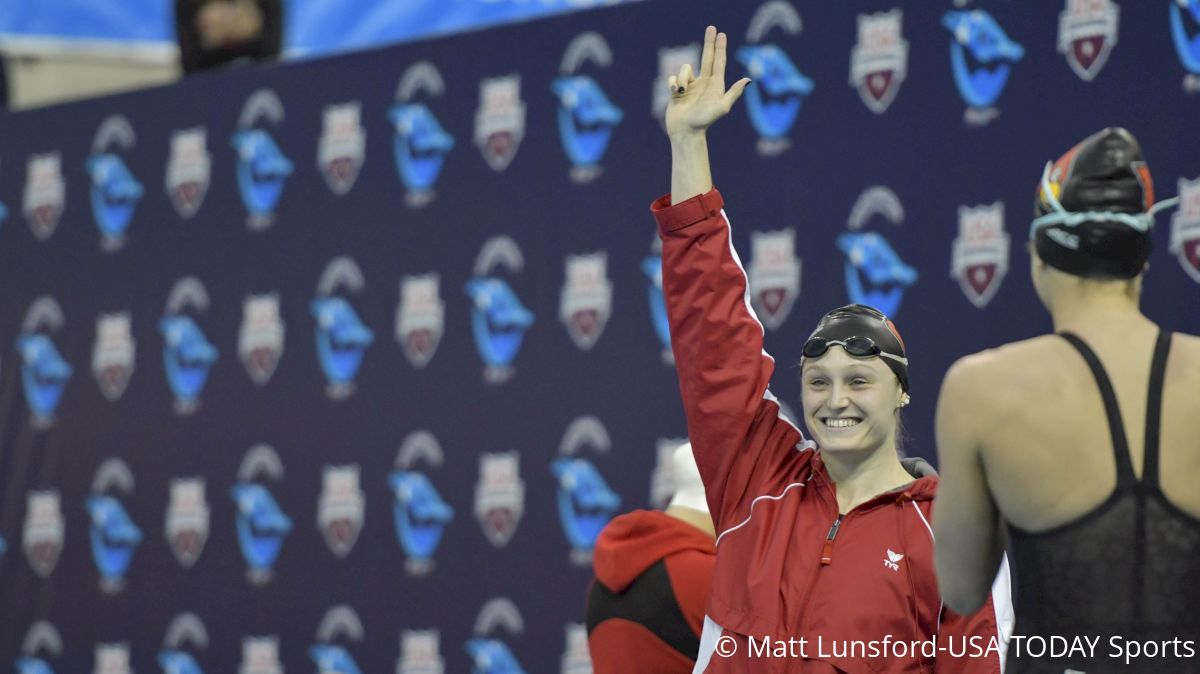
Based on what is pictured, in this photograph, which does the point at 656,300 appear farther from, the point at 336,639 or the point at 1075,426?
the point at 1075,426

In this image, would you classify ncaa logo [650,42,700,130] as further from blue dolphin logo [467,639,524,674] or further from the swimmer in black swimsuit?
the swimmer in black swimsuit

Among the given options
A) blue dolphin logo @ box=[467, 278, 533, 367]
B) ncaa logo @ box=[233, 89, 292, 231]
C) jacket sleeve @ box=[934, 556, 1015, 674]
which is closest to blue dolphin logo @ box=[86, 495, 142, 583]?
ncaa logo @ box=[233, 89, 292, 231]

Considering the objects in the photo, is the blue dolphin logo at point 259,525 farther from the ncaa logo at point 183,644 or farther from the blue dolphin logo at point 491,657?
the blue dolphin logo at point 491,657

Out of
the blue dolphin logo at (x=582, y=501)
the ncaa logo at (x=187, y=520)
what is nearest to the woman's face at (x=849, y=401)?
the blue dolphin logo at (x=582, y=501)

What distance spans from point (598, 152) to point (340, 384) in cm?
118

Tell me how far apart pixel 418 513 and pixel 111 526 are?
4.32ft

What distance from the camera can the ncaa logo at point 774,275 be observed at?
436 centimetres

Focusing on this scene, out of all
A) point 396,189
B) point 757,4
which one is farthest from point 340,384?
point 757,4

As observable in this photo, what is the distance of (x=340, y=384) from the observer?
210 inches

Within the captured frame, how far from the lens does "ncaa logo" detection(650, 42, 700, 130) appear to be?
4.62 m

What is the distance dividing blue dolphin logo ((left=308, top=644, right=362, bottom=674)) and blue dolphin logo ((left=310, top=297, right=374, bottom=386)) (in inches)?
32.7

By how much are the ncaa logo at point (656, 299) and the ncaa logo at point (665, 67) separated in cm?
36

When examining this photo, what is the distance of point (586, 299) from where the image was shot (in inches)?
190

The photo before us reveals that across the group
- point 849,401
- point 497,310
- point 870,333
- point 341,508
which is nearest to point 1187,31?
point 870,333
